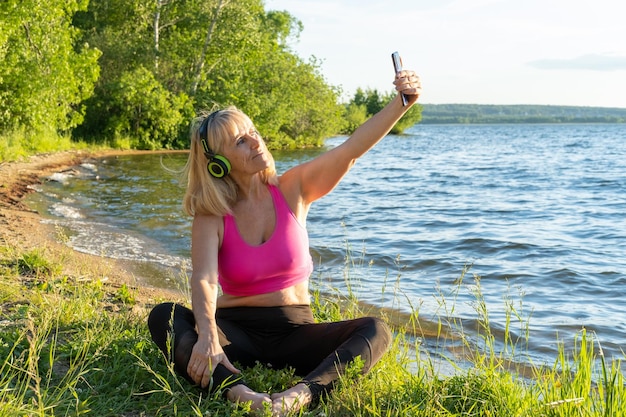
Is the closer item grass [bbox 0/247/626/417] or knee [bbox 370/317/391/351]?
grass [bbox 0/247/626/417]

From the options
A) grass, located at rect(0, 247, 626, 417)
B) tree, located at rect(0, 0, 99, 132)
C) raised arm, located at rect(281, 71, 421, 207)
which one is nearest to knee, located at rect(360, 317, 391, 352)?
grass, located at rect(0, 247, 626, 417)

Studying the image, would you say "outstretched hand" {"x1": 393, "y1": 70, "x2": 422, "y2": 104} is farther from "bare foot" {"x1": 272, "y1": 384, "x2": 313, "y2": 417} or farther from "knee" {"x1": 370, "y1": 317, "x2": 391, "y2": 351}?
"bare foot" {"x1": 272, "y1": 384, "x2": 313, "y2": 417}

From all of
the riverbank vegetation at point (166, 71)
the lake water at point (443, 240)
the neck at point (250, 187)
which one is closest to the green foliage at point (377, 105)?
the riverbank vegetation at point (166, 71)

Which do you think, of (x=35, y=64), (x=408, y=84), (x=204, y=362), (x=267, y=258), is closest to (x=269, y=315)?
(x=267, y=258)

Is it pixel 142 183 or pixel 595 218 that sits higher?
pixel 142 183

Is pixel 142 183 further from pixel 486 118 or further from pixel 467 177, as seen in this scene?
pixel 486 118

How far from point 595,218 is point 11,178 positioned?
41.1ft

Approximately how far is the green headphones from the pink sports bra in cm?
26

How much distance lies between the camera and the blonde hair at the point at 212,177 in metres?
4.05

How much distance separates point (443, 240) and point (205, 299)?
859 centimetres

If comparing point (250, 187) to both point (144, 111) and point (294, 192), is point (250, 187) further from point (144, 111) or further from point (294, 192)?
point (144, 111)

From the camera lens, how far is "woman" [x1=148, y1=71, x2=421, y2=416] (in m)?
3.90

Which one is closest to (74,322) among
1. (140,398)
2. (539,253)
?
(140,398)

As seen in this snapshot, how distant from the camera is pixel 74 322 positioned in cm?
473
